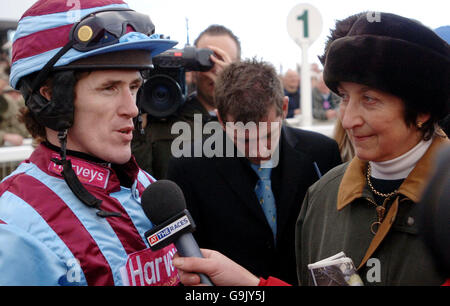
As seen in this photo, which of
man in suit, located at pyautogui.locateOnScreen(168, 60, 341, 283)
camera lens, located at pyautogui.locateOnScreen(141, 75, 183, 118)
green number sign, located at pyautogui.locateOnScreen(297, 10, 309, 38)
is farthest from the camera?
green number sign, located at pyautogui.locateOnScreen(297, 10, 309, 38)

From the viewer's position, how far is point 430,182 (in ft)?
2.20

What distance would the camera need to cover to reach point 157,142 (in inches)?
120

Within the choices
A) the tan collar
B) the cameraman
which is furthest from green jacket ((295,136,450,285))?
the cameraman

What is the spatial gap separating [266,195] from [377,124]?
91cm

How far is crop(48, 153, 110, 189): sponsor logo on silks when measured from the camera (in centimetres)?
149

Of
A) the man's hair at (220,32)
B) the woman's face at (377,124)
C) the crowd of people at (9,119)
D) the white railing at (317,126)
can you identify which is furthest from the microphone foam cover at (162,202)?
the white railing at (317,126)

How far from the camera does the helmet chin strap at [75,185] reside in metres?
1.43

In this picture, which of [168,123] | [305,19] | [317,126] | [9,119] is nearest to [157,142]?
[168,123]

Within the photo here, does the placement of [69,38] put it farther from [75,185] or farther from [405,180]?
[405,180]

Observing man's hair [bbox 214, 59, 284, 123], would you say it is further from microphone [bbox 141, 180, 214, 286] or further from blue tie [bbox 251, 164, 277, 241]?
microphone [bbox 141, 180, 214, 286]

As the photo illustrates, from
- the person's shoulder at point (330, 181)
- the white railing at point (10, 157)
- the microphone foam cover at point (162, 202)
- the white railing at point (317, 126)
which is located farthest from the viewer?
the white railing at point (317, 126)

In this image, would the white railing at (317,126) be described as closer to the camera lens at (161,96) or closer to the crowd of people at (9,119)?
the camera lens at (161,96)

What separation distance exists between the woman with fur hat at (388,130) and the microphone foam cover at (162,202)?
171 millimetres

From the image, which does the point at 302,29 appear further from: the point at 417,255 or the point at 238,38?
the point at 417,255
